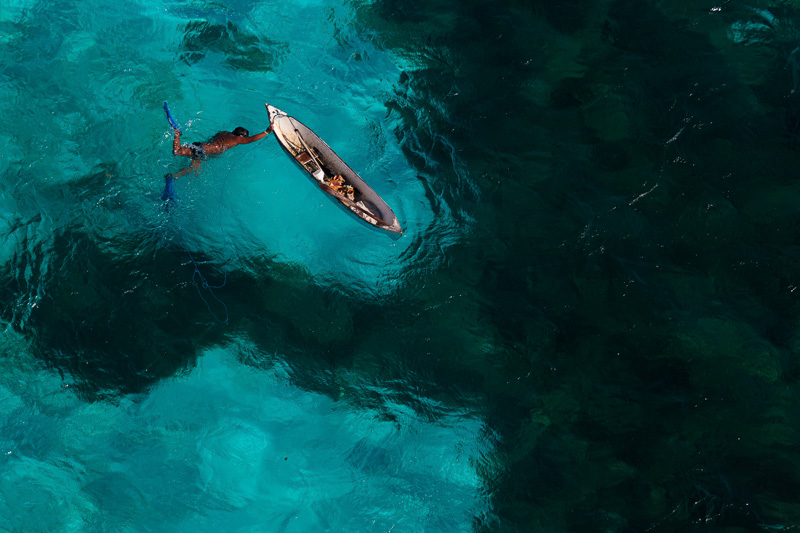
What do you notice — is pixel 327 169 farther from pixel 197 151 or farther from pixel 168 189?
pixel 168 189

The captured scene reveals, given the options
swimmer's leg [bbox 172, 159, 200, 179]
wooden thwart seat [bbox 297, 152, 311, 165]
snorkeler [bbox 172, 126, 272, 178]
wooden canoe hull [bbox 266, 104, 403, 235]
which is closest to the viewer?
wooden canoe hull [bbox 266, 104, 403, 235]

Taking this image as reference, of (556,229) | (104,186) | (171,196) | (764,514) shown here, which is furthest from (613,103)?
(104,186)

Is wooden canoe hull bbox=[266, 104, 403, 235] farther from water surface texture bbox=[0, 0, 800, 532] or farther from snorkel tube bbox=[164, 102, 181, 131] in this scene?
snorkel tube bbox=[164, 102, 181, 131]

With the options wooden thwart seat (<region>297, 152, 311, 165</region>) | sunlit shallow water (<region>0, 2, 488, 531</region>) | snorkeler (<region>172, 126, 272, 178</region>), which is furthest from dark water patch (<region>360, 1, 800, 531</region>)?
snorkeler (<region>172, 126, 272, 178</region>)

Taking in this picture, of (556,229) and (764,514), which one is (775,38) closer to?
(556,229)

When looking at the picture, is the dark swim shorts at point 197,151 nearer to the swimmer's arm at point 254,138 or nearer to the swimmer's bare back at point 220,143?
the swimmer's bare back at point 220,143

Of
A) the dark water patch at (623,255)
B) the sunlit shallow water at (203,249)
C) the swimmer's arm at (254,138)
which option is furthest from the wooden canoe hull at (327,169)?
the dark water patch at (623,255)
